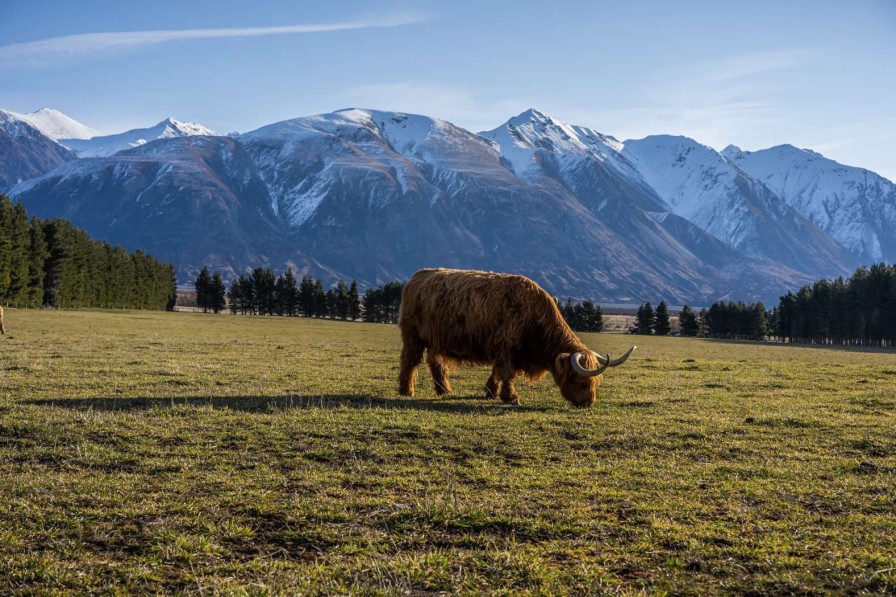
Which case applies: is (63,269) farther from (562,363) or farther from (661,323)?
(661,323)

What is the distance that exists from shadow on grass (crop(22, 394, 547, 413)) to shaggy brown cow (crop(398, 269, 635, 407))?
970mm

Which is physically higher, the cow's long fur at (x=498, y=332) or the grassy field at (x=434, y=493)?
the cow's long fur at (x=498, y=332)

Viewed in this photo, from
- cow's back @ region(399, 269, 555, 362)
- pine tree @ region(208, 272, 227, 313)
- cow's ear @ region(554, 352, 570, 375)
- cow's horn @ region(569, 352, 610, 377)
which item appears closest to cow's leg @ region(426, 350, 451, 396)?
cow's back @ region(399, 269, 555, 362)

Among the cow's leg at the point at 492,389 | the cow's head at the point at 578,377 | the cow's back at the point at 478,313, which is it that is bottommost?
the cow's leg at the point at 492,389

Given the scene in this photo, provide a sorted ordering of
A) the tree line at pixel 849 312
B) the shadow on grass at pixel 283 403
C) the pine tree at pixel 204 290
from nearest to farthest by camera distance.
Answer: the shadow on grass at pixel 283 403 < the tree line at pixel 849 312 < the pine tree at pixel 204 290

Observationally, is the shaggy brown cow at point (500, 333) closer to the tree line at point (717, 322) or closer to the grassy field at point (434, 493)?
the grassy field at point (434, 493)

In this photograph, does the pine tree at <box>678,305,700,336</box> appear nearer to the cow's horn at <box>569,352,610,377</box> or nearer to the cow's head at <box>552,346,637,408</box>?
the cow's head at <box>552,346,637,408</box>

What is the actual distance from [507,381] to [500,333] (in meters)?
1.23

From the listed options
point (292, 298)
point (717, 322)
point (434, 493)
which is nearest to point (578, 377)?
point (434, 493)

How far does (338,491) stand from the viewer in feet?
29.2

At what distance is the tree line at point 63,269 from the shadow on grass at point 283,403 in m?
71.6

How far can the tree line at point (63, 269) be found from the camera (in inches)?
3100

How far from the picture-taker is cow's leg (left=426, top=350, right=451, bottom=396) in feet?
Result: 59.7

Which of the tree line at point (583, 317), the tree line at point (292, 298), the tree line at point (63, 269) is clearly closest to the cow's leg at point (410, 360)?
the tree line at point (63, 269)
